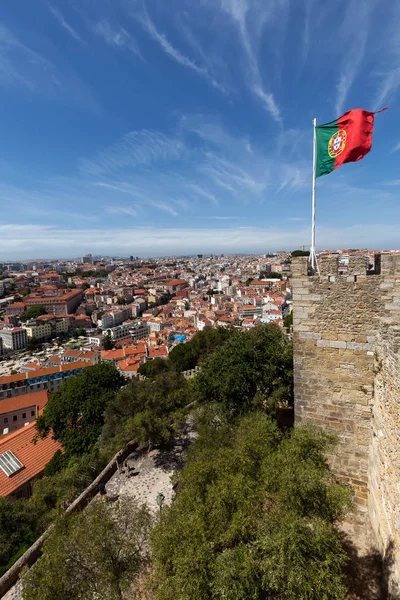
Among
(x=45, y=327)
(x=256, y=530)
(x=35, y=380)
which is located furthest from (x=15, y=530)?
(x=45, y=327)

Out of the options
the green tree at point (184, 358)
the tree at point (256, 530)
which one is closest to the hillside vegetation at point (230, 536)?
the tree at point (256, 530)

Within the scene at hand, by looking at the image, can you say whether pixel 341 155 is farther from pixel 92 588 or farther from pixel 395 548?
pixel 92 588

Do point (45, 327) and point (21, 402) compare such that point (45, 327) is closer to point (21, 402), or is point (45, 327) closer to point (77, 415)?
point (21, 402)

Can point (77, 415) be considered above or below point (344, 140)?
below

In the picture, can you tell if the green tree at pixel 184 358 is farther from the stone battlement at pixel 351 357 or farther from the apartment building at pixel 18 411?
the stone battlement at pixel 351 357

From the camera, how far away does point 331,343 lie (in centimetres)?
665

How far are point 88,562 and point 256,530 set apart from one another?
3081 mm

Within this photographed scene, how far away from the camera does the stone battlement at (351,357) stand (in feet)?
19.4

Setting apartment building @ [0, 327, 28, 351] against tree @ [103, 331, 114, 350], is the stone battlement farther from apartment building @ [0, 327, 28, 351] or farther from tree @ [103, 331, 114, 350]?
apartment building @ [0, 327, 28, 351]

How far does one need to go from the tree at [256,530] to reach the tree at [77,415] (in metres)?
16.4

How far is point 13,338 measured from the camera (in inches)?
3241

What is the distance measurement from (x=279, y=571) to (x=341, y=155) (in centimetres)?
743

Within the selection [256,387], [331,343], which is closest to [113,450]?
[256,387]

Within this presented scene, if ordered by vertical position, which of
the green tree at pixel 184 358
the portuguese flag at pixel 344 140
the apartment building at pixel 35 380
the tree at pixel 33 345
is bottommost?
the tree at pixel 33 345
